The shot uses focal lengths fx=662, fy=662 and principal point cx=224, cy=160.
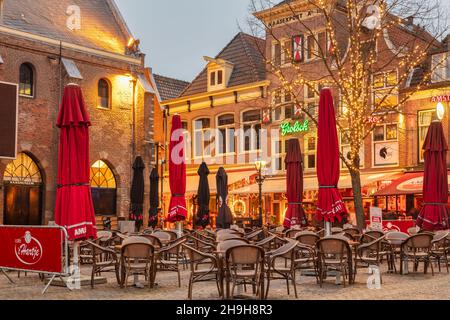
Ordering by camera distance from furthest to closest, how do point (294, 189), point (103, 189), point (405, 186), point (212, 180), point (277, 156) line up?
1. point (212, 180)
2. point (277, 156)
3. point (103, 189)
4. point (405, 186)
5. point (294, 189)

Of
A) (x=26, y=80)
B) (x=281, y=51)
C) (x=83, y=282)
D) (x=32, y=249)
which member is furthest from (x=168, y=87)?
(x=32, y=249)

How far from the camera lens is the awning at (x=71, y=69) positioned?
28469 mm

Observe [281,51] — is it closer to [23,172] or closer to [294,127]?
[294,127]

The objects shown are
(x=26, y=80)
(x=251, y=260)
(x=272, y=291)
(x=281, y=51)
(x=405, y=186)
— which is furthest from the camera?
(x=281, y=51)

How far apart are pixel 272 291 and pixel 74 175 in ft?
13.2

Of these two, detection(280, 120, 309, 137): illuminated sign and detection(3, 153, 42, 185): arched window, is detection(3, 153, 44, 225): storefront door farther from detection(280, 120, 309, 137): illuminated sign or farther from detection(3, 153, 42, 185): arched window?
detection(280, 120, 309, 137): illuminated sign

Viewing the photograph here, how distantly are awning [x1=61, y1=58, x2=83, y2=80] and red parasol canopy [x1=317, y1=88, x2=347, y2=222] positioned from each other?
17572 millimetres

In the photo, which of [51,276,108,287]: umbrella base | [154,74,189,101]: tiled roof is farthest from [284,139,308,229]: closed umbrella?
[154,74,189,101]: tiled roof

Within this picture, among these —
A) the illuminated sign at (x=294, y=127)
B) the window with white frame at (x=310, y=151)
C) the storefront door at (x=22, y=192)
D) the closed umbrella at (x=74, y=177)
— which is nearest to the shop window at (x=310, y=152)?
the window with white frame at (x=310, y=151)

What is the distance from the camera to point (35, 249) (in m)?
11.3

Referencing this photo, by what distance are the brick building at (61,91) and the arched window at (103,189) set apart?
0.05 metres

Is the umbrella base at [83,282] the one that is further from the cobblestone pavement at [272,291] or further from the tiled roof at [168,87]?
the tiled roof at [168,87]

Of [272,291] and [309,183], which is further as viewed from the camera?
[309,183]

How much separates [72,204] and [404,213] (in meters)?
18.2
